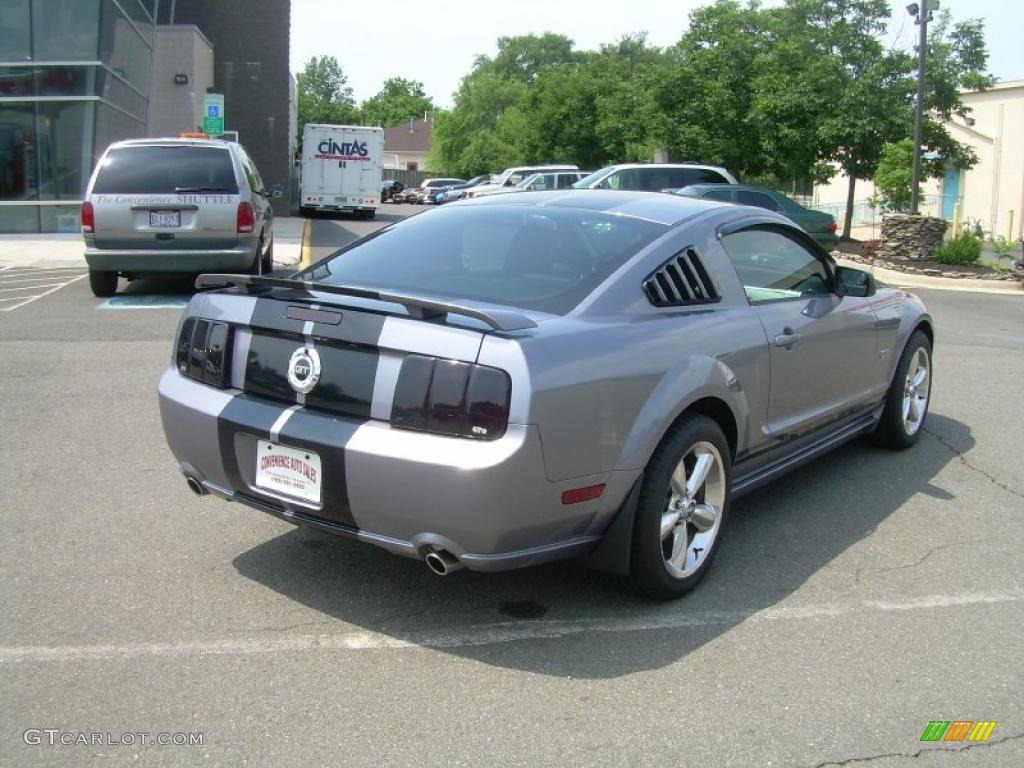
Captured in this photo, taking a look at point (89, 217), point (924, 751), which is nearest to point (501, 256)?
point (924, 751)

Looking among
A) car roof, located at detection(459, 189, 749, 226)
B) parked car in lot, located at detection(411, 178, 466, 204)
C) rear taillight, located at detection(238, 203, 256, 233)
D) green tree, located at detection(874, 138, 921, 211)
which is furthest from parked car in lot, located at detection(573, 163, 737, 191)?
parked car in lot, located at detection(411, 178, 466, 204)

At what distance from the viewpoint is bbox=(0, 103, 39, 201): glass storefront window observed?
21266mm

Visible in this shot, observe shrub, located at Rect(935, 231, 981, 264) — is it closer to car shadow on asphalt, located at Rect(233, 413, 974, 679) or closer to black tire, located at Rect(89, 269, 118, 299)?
black tire, located at Rect(89, 269, 118, 299)

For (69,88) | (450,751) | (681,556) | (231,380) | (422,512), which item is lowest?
(450,751)

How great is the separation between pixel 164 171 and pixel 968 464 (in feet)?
29.0

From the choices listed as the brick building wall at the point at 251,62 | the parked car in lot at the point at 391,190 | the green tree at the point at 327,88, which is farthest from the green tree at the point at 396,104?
the brick building wall at the point at 251,62

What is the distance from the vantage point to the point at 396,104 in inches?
5684

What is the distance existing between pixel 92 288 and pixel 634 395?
10094 mm

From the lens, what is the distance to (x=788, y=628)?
156 inches

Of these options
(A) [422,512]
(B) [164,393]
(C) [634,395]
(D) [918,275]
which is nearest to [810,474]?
(C) [634,395]

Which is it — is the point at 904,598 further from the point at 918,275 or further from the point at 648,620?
the point at 918,275

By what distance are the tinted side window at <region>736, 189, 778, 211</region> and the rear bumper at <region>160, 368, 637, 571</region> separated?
15934 mm

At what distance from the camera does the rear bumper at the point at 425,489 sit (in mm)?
3424

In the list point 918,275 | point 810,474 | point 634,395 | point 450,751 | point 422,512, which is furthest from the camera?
point 918,275
